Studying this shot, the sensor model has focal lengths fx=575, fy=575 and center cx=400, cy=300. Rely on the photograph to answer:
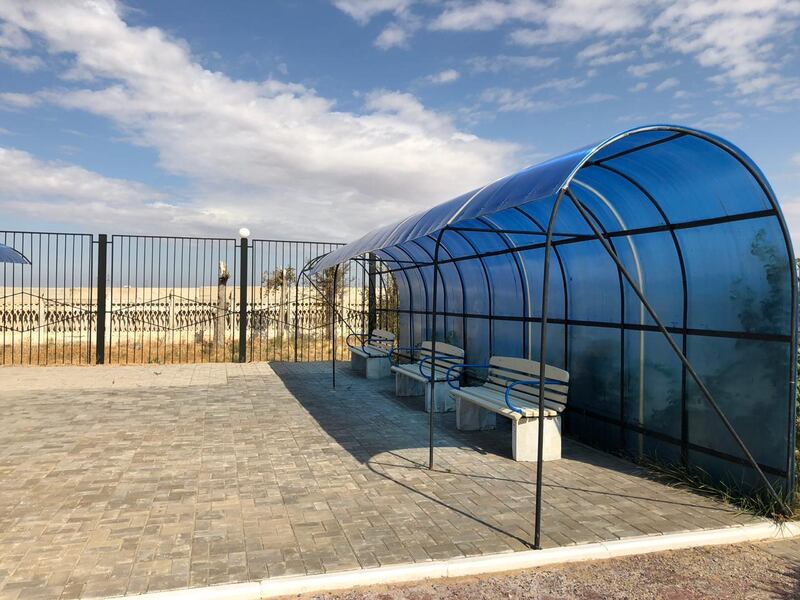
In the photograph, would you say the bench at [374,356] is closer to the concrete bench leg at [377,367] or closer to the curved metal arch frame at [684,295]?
the concrete bench leg at [377,367]

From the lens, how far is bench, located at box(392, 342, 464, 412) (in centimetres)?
837

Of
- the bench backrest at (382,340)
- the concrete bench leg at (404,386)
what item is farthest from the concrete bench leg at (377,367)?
the concrete bench leg at (404,386)

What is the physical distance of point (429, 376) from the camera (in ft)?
27.6

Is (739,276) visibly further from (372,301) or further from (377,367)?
(372,301)

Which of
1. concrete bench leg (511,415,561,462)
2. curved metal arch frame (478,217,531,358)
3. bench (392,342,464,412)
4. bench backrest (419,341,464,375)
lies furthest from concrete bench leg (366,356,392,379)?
concrete bench leg (511,415,561,462)

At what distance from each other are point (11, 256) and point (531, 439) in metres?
10.5

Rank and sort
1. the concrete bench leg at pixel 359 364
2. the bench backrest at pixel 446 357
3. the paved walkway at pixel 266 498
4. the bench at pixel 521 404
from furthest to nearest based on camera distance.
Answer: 1. the concrete bench leg at pixel 359 364
2. the bench backrest at pixel 446 357
3. the bench at pixel 521 404
4. the paved walkway at pixel 266 498

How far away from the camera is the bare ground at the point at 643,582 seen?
10.6ft

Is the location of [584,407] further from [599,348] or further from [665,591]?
[665,591]

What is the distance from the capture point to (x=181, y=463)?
18.7 ft

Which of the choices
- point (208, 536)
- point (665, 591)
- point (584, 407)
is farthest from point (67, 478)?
point (584, 407)

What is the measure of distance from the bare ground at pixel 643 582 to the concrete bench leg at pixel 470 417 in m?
3.53

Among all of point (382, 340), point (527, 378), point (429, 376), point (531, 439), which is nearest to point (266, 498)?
point (531, 439)

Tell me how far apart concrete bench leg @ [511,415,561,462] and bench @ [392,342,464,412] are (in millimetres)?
2049
